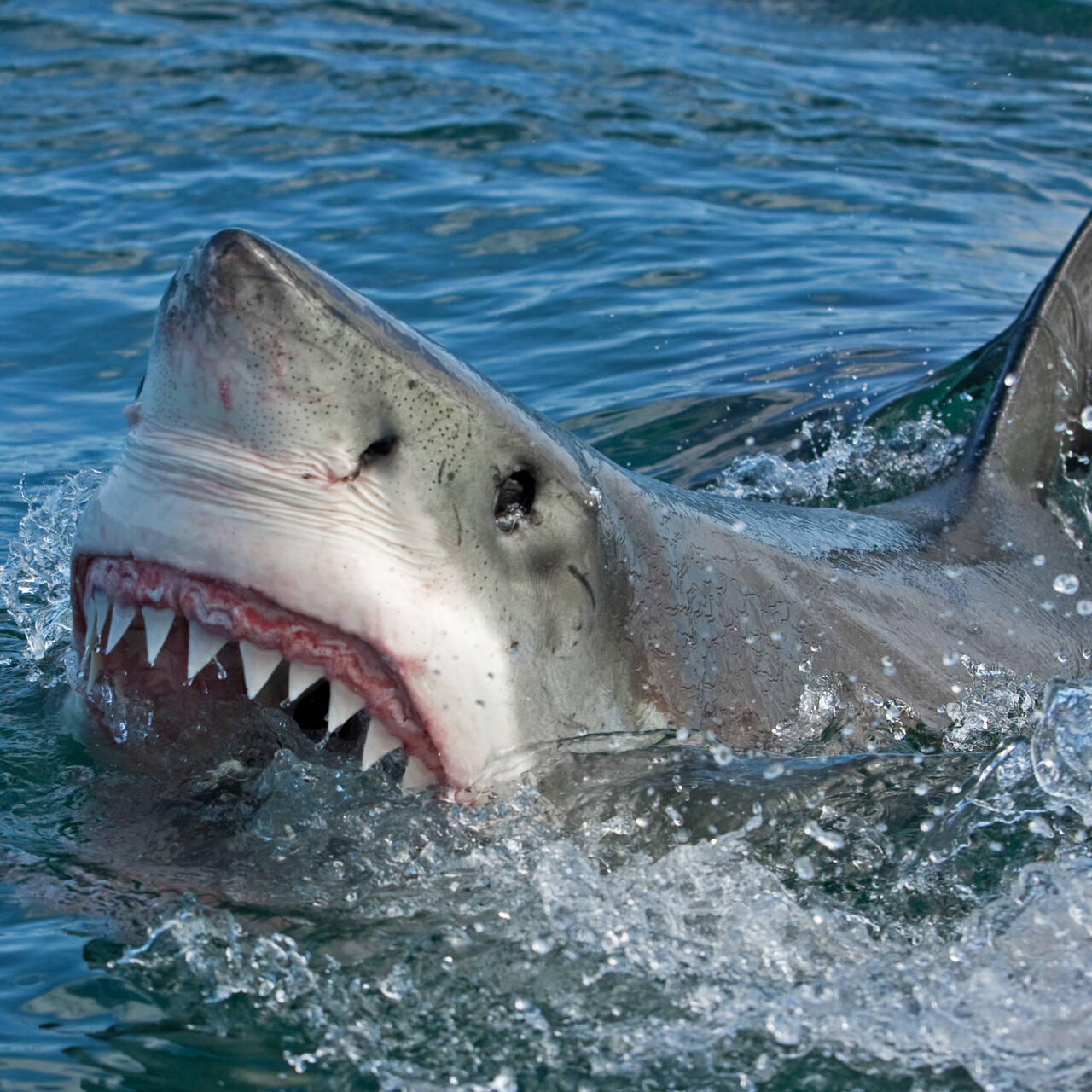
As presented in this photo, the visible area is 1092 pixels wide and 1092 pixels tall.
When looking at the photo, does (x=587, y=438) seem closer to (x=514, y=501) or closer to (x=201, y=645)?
(x=514, y=501)

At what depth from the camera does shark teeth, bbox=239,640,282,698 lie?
2482mm

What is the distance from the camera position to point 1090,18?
1457cm

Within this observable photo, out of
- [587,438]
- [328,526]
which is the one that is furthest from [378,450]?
[587,438]

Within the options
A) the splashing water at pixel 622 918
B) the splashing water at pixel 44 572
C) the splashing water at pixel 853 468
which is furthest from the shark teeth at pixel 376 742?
the splashing water at pixel 853 468

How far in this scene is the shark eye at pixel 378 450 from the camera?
252cm

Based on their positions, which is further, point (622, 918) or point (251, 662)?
point (622, 918)

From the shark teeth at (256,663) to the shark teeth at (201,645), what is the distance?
38 mm

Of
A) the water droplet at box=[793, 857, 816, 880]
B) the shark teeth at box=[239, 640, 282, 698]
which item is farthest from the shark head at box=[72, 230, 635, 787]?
the water droplet at box=[793, 857, 816, 880]

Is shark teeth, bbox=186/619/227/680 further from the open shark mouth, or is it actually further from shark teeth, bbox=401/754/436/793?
shark teeth, bbox=401/754/436/793

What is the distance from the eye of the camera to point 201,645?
98.3 inches

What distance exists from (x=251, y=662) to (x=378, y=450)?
1.23 ft

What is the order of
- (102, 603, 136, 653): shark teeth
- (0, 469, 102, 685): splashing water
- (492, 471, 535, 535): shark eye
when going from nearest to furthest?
1. (102, 603, 136, 653): shark teeth
2. (492, 471, 535, 535): shark eye
3. (0, 469, 102, 685): splashing water

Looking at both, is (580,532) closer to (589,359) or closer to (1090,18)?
(589,359)

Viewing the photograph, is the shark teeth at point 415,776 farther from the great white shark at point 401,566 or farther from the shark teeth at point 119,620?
the shark teeth at point 119,620
